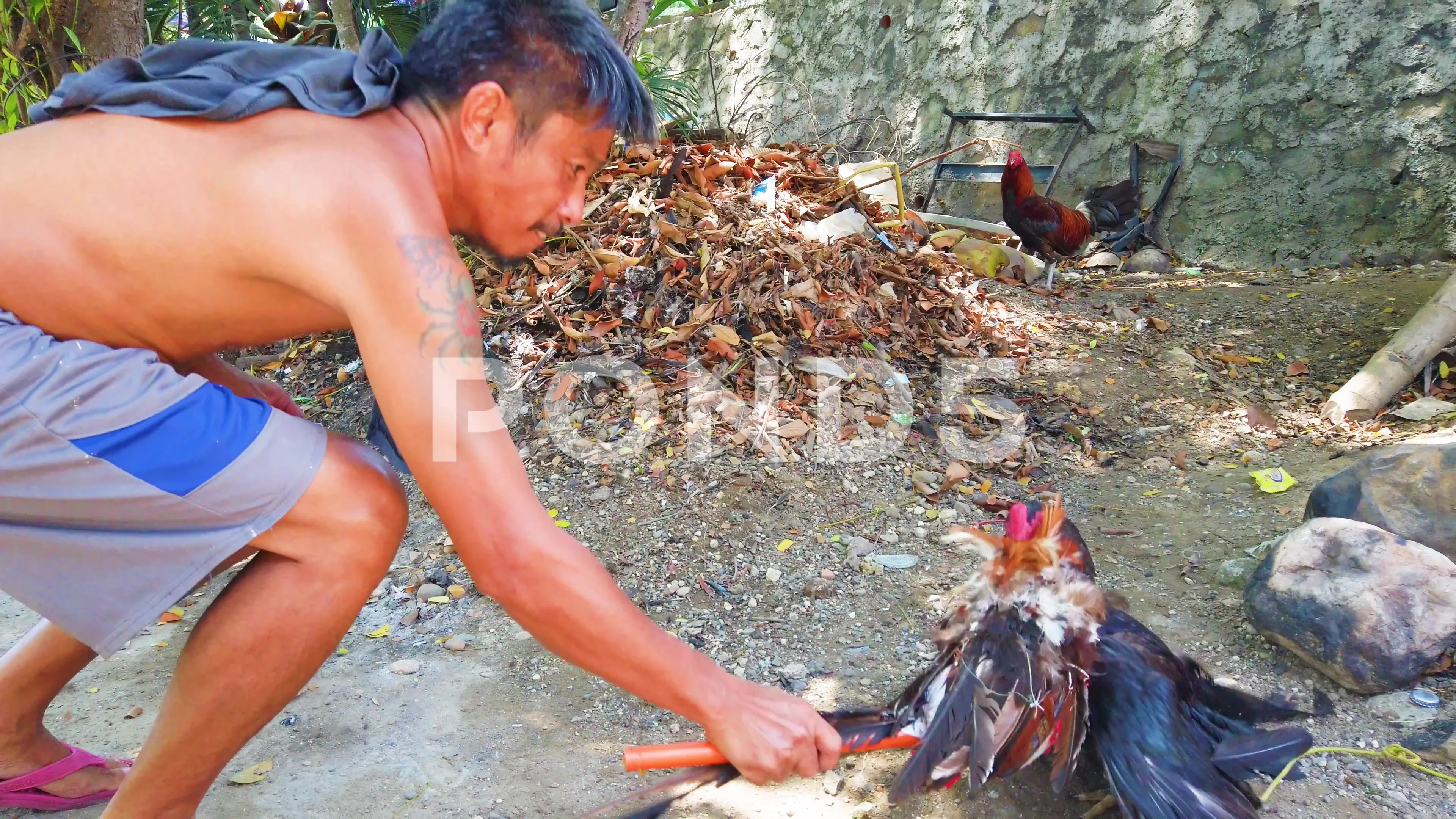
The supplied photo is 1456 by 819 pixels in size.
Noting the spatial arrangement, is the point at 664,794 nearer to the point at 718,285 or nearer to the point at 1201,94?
the point at 718,285

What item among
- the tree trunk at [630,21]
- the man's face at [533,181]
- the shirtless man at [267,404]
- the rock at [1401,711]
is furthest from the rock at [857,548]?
the tree trunk at [630,21]

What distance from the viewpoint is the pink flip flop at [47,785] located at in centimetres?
187

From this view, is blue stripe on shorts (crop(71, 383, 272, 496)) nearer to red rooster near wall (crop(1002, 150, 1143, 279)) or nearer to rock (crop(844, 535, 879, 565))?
rock (crop(844, 535, 879, 565))

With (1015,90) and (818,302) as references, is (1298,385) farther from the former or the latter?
(1015,90)

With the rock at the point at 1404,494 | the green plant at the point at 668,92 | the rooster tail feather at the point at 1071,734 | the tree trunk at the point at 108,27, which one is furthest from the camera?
the green plant at the point at 668,92

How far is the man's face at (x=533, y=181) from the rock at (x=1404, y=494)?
7.49 feet

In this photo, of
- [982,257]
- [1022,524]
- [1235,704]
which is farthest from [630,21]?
[1235,704]

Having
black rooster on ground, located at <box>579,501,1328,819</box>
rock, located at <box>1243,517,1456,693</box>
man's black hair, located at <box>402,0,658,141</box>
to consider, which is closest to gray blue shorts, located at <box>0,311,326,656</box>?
man's black hair, located at <box>402,0,658,141</box>

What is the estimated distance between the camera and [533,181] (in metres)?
1.52

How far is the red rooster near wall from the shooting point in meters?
5.88

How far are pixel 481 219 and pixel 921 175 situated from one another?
21.1 ft

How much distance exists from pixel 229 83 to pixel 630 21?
3.02m

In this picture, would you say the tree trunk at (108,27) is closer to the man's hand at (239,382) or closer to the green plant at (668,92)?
the man's hand at (239,382)

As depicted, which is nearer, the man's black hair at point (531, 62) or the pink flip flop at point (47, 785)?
the man's black hair at point (531, 62)
